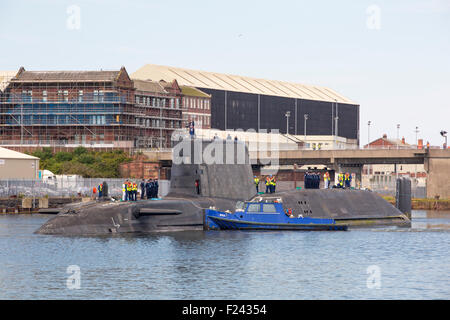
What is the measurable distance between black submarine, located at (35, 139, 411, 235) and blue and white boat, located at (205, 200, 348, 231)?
0.71 m

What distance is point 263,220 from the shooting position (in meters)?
59.4

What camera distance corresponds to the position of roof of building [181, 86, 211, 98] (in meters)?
169

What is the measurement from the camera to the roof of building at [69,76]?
5630 inches

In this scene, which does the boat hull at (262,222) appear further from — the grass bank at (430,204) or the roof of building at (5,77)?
the roof of building at (5,77)

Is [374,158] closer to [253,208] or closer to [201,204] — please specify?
[253,208]

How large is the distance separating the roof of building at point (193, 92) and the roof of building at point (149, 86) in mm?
8105

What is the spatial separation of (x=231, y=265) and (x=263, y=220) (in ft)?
50.9

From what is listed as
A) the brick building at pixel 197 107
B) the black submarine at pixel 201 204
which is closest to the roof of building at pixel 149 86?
the brick building at pixel 197 107

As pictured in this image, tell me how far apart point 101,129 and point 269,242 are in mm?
93063

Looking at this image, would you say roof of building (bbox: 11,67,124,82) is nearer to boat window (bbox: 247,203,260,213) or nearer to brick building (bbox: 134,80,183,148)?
brick building (bbox: 134,80,183,148)

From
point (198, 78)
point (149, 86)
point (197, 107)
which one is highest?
point (198, 78)

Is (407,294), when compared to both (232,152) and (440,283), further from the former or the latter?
(232,152)

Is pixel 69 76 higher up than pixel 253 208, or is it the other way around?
pixel 69 76

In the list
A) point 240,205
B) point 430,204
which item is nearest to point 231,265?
point 240,205
